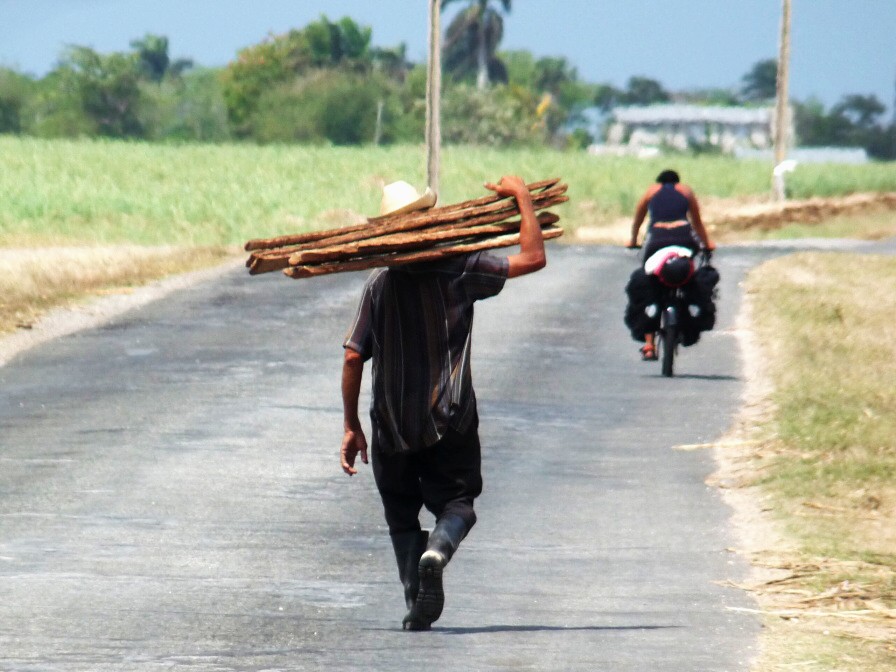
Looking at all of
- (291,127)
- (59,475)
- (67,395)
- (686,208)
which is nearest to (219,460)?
(59,475)

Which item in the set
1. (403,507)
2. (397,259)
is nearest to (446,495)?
(403,507)

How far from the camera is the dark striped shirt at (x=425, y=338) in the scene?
279 inches

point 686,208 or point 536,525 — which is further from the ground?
point 686,208

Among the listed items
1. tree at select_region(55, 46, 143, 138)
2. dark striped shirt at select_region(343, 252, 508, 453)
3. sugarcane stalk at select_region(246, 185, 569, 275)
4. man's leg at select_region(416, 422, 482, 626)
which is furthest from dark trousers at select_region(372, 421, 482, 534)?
tree at select_region(55, 46, 143, 138)

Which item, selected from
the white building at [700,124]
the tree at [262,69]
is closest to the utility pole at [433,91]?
the tree at [262,69]

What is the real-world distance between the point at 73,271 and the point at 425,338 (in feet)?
65.3

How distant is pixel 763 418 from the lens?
14.3 m

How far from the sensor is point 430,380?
716 centimetres

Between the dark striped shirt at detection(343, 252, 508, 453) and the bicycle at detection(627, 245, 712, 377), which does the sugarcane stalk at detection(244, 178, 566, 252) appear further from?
the bicycle at detection(627, 245, 712, 377)

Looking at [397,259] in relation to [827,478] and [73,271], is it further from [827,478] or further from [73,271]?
[73,271]

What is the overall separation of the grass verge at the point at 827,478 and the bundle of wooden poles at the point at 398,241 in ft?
6.54

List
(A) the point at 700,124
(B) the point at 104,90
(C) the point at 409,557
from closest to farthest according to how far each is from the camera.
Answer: (C) the point at 409,557
(B) the point at 104,90
(A) the point at 700,124

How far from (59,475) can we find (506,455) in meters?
3.19

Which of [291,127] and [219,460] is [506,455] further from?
[291,127]
